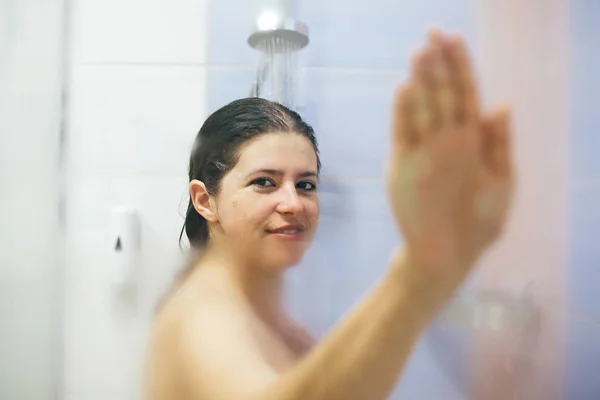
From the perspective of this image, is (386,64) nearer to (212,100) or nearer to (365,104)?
(365,104)

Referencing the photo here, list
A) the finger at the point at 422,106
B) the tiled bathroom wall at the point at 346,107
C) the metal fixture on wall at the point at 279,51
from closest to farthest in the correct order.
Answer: the finger at the point at 422,106
the tiled bathroom wall at the point at 346,107
the metal fixture on wall at the point at 279,51

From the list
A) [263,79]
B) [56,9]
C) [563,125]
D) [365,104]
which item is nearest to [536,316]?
[563,125]

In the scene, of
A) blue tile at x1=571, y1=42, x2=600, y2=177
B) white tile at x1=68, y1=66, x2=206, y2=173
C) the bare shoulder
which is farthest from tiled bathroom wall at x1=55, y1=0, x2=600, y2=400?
blue tile at x1=571, y1=42, x2=600, y2=177

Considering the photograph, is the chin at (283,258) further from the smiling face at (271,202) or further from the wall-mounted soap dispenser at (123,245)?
the wall-mounted soap dispenser at (123,245)

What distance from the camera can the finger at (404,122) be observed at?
12.4 inches

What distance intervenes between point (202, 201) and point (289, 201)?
0.15 meters

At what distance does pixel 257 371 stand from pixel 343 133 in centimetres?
33

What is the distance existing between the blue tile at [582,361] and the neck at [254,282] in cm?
34

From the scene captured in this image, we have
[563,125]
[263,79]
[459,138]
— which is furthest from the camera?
[263,79]

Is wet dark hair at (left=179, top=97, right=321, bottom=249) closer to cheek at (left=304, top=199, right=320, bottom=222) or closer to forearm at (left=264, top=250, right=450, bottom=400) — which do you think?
cheek at (left=304, top=199, right=320, bottom=222)

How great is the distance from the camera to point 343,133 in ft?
2.03

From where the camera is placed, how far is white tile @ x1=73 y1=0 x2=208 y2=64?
708 mm

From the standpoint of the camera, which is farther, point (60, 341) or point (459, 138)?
point (60, 341)

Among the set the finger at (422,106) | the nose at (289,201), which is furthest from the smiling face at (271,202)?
the finger at (422,106)
